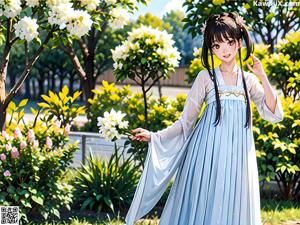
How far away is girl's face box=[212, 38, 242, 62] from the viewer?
394 cm

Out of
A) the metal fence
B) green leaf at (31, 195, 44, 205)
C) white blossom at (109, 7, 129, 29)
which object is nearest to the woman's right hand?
green leaf at (31, 195, 44, 205)

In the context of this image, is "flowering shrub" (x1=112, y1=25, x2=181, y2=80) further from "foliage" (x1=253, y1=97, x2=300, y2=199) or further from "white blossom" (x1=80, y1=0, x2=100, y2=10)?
"foliage" (x1=253, y1=97, x2=300, y2=199)

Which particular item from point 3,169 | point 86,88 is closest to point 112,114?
point 3,169

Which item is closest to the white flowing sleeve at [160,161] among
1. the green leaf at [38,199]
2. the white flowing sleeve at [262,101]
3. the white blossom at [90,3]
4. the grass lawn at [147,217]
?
the white flowing sleeve at [262,101]

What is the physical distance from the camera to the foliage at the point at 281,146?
20.8ft

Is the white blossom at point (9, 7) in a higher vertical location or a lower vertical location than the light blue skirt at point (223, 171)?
higher

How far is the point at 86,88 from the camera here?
11055 mm

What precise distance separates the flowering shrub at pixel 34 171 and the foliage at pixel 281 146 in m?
2.13

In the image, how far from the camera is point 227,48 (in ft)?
12.9

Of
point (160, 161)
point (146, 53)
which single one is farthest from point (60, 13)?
point (160, 161)

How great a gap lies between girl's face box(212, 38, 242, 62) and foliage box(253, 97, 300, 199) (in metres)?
2.46

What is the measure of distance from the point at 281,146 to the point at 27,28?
288cm

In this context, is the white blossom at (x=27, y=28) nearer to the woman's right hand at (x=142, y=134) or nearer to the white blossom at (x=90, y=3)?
the white blossom at (x=90, y=3)

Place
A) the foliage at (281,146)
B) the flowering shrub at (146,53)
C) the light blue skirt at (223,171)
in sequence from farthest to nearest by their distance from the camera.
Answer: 1. the foliage at (281,146)
2. the flowering shrub at (146,53)
3. the light blue skirt at (223,171)
